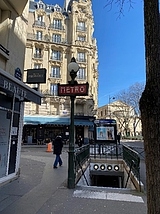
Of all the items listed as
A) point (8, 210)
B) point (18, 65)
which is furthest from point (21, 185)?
point (18, 65)

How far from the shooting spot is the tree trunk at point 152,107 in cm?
209

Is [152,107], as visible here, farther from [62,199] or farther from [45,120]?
[45,120]

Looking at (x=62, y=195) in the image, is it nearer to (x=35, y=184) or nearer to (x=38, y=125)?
(x=35, y=184)

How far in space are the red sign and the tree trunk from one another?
4.16 meters

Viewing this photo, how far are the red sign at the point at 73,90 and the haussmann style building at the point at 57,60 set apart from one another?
70.9 feet

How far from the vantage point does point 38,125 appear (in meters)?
29.1

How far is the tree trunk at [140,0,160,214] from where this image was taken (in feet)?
6.87

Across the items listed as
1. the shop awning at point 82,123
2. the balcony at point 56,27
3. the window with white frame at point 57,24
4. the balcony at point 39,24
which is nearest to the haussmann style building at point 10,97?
the shop awning at point 82,123

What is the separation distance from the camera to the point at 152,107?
2.16 metres

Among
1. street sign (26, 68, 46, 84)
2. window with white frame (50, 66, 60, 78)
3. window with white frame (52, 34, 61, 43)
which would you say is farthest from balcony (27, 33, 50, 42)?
street sign (26, 68, 46, 84)

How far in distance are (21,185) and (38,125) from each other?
76.7ft

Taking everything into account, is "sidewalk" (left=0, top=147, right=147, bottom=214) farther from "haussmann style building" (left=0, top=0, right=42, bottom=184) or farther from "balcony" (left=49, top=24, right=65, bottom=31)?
"balcony" (left=49, top=24, right=65, bottom=31)

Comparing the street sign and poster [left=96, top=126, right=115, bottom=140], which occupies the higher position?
the street sign

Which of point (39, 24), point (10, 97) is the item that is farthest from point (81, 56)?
point (10, 97)
